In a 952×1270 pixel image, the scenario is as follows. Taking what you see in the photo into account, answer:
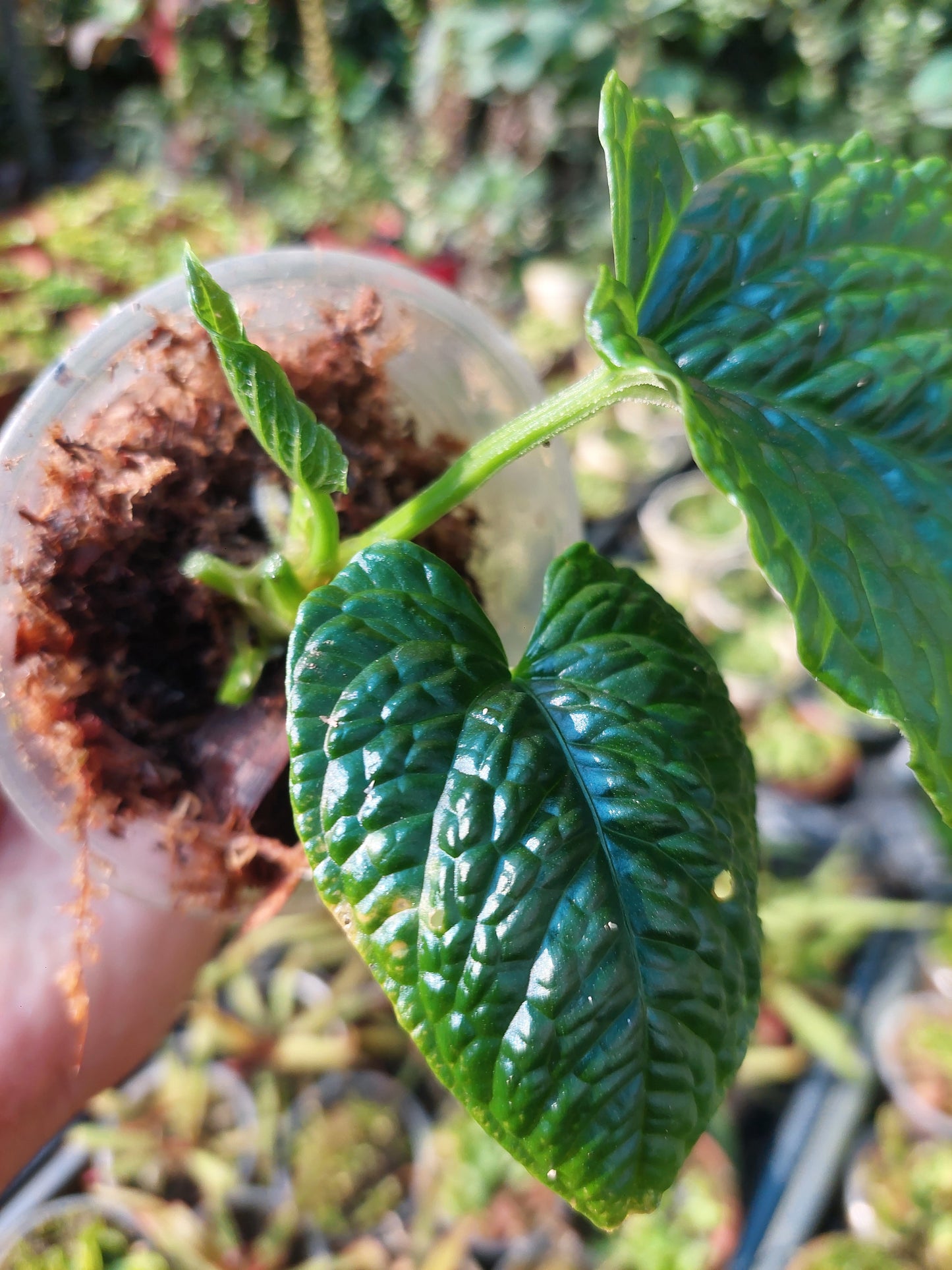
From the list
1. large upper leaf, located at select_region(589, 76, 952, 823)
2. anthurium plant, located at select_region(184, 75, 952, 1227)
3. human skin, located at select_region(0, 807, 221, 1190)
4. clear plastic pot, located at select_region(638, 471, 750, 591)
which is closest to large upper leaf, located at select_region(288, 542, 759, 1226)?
anthurium plant, located at select_region(184, 75, 952, 1227)

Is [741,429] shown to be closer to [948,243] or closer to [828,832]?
[948,243]

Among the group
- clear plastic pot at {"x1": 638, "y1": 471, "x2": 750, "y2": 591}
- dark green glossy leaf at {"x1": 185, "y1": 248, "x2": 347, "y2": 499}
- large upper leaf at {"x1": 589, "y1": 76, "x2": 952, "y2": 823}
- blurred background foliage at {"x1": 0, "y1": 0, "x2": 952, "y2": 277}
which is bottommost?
clear plastic pot at {"x1": 638, "y1": 471, "x2": 750, "y2": 591}

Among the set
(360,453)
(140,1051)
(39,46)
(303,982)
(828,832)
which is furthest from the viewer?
(39,46)

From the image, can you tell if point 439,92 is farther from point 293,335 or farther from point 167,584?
point 167,584

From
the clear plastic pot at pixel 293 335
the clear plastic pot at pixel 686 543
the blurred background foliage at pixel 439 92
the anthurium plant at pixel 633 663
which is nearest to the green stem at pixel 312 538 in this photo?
the anthurium plant at pixel 633 663

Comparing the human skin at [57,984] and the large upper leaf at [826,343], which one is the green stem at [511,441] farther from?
the human skin at [57,984]

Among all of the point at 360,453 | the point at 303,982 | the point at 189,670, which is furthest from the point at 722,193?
the point at 303,982

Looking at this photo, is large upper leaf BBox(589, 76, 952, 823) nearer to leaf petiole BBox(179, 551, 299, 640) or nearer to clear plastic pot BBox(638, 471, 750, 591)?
leaf petiole BBox(179, 551, 299, 640)
